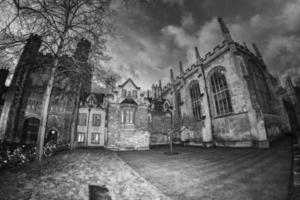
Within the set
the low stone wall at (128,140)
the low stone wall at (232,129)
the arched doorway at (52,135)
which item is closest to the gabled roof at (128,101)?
the low stone wall at (128,140)

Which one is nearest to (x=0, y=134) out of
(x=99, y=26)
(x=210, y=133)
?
(x=99, y=26)

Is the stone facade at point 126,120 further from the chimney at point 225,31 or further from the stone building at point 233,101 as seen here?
the chimney at point 225,31

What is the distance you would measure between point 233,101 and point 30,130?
1308 inches

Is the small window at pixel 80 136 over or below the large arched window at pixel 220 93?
below

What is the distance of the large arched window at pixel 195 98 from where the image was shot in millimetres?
23475

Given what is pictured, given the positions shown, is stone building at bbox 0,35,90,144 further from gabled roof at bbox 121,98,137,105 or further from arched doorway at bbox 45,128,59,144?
gabled roof at bbox 121,98,137,105

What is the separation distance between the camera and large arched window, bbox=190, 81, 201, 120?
77.0 ft

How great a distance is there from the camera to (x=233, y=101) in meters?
17.3

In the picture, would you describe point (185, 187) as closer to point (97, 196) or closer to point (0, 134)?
point (97, 196)

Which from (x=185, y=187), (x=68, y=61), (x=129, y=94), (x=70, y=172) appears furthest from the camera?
(x=129, y=94)

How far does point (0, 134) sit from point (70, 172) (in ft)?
70.7

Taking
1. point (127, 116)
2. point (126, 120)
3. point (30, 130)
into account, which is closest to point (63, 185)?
point (126, 120)

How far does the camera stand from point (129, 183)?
18.6 feet

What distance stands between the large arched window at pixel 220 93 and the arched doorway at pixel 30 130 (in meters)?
31.1
